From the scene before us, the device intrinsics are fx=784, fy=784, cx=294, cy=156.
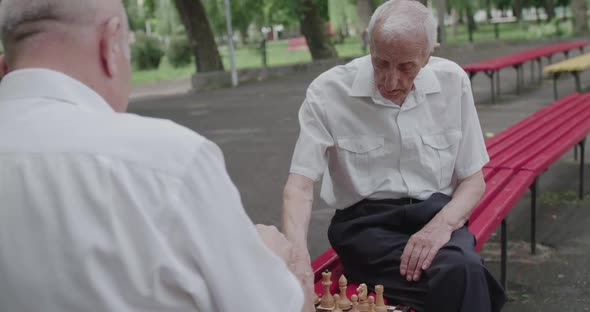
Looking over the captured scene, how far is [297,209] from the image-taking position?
2.77 meters

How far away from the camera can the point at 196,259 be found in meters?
1.33

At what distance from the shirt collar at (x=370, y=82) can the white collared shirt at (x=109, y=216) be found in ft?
5.24

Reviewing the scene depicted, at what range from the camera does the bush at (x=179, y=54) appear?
96.5 ft

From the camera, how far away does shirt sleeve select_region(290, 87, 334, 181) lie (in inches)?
112

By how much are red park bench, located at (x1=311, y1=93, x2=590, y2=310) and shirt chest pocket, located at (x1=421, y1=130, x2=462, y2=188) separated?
0.45 meters

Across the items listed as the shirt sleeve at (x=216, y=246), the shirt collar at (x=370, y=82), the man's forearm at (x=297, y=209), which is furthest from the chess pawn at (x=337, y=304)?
the shirt sleeve at (x=216, y=246)

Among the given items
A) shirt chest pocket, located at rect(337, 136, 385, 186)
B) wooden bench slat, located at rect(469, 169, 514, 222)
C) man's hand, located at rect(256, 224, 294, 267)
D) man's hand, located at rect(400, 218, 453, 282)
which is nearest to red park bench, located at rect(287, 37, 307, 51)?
wooden bench slat, located at rect(469, 169, 514, 222)

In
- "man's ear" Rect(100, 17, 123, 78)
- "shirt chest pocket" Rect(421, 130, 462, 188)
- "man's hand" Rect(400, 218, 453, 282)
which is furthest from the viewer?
"shirt chest pocket" Rect(421, 130, 462, 188)

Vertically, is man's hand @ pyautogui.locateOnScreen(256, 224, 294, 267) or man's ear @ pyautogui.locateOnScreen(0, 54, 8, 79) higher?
man's ear @ pyautogui.locateOnScreen(0, 54, 8, 79)

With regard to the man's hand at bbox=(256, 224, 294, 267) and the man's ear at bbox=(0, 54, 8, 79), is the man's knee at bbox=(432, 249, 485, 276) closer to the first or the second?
the man's hand at bbox=(256, 224, 294, 267)

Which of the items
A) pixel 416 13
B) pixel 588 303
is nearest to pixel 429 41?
pixel 416 13

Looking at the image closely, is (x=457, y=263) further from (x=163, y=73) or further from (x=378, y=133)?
(x=163, y=73)

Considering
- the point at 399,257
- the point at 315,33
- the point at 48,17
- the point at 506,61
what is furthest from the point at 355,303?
the point at 315,33

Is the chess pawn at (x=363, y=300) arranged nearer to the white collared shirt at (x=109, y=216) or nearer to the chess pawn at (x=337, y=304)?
the chess pawn at (x=337, y=304)
